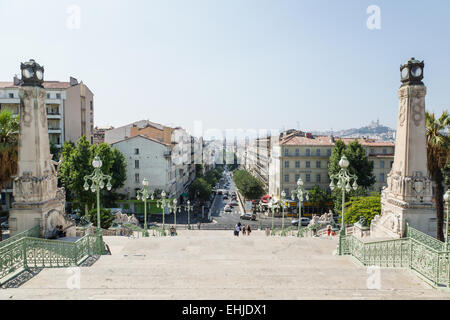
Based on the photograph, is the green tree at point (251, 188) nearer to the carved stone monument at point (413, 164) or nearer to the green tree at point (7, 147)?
the carved stone monument at point (413, 164)

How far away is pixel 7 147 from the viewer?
15836 mm

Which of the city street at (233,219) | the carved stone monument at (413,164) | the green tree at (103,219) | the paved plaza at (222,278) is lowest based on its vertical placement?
the city street at (233,219)

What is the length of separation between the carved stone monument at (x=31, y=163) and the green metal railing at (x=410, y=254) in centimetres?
1330

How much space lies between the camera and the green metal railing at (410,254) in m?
9.90

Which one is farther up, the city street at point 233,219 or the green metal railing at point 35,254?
the green metal railing at point 35,254

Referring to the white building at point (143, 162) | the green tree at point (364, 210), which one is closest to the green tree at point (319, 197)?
the green tree at point (364, 210)

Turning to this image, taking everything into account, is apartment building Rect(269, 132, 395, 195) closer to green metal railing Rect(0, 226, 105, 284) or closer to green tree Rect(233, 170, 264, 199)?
green tree Rect(233, 170, 264, 199)

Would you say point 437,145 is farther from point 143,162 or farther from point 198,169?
point 198,169

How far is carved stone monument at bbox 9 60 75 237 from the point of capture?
1457 cm

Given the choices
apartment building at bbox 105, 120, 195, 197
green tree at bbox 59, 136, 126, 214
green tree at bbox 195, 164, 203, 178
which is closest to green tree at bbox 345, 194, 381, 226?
green tree at bbox 59, 136, 126, 214

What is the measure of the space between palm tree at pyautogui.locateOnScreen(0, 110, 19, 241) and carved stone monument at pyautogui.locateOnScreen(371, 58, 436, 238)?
1803cm

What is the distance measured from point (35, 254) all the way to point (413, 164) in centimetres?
1571

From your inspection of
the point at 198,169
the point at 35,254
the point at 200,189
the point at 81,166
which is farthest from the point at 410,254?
the point at 198,169
